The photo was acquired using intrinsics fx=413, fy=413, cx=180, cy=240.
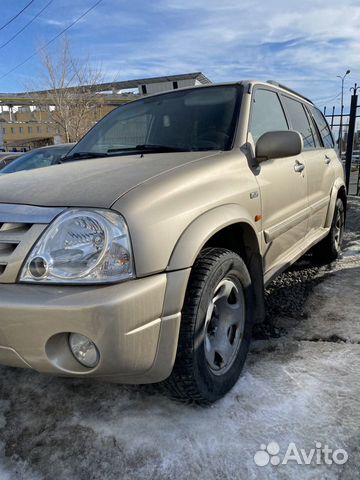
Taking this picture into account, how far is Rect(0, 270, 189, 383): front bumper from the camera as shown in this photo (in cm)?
159

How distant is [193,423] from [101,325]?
812 millimetres

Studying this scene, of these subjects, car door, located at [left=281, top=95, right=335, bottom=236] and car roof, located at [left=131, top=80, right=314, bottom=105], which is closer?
car roof, located at [left=131, top=80, right=314, bottom=105]

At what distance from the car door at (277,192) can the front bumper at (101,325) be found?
3.72 feet

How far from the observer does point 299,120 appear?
384cm

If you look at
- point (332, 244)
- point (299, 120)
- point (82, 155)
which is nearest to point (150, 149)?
point (82, 155)

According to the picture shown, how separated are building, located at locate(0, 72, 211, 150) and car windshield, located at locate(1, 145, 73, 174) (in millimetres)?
2238

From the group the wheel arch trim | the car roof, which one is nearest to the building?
the car roof

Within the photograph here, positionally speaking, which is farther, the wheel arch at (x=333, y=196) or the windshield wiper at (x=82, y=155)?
the wheel arch at (x=333, y=196)

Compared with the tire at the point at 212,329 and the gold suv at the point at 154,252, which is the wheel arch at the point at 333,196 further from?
the tire at the point at 212,329

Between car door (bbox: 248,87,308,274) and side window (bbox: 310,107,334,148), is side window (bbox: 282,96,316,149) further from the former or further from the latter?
side window (bbox: 310,107,334,148)

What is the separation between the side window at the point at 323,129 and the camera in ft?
14.7

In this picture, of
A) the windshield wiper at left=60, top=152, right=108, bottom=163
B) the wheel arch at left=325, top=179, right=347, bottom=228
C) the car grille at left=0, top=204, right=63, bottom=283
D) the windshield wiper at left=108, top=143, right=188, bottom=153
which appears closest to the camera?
the car grille at left=0, top=204, right=63, bottom=283

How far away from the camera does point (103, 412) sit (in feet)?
7.03

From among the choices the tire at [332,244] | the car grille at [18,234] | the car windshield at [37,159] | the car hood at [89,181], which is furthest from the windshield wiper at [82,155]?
the car windshield at [37,159]
